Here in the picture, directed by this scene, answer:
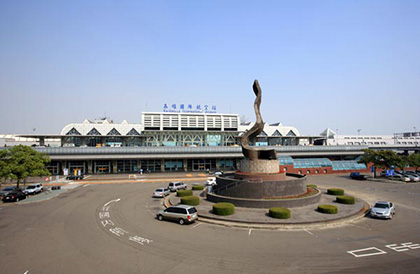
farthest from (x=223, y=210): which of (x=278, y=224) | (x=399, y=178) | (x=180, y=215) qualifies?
(x=399, y=178)

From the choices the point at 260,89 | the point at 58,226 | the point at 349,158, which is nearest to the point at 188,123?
the point at 260,89

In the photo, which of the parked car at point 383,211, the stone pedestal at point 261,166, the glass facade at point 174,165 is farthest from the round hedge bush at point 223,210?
the glass facade at point 174,165

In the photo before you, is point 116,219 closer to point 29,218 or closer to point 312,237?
point 29,218

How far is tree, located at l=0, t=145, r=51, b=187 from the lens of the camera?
93.5ft

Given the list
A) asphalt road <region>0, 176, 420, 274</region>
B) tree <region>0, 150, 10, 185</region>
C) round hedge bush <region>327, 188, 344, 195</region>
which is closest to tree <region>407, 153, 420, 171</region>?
round hedge bush <region>327, 188, 344, 195</region>

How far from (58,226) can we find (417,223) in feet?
94.3

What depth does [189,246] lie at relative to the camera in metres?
14.1

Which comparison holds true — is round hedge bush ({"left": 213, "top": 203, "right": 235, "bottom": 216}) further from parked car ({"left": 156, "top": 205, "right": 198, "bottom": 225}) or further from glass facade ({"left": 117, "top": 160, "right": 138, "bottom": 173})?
glass facade ({"left": 117, "top": 160, "right": 138, "bottom": 173})

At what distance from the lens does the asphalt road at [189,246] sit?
37.8 feet

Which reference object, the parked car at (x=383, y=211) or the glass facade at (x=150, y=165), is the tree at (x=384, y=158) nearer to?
the parked car at (x=383, y=211)

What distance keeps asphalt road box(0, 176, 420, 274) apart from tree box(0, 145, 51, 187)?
334 inches

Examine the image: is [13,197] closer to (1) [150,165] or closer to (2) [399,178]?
(1) [150,165]

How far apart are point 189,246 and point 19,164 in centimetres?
2924

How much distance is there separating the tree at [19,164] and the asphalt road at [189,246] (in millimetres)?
8478
